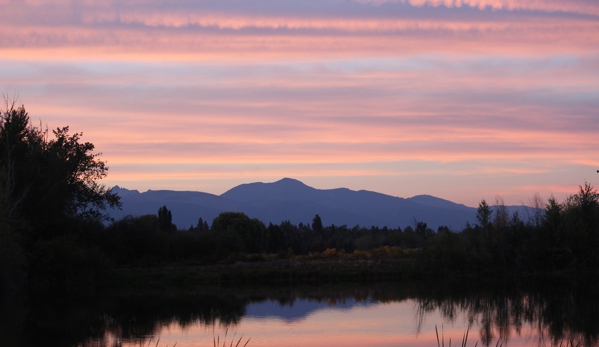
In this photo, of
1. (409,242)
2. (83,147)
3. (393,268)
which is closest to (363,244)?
(409,242)

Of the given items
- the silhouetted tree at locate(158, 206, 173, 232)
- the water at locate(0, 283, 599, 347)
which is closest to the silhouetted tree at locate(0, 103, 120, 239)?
the water at locate(0, 283, 599, 347)

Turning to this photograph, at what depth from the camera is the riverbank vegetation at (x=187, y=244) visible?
120 ft

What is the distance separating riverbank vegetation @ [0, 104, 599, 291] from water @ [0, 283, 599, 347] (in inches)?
214

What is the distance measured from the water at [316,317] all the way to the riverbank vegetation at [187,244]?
5427 millimetres

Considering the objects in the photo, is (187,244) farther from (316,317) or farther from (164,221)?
(316,317)

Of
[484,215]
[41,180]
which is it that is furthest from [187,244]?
[484,215]

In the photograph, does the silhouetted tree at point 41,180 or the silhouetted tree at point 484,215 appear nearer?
the silhouetted tree at point 41,180

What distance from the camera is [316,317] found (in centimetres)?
2375

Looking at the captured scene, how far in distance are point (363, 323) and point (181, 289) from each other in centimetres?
1677

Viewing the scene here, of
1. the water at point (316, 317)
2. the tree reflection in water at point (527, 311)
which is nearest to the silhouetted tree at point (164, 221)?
the water at point (316, 317)

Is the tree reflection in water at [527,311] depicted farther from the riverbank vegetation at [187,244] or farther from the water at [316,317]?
the riverbank vegetation at [187,244]

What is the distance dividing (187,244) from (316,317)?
78.0 ft

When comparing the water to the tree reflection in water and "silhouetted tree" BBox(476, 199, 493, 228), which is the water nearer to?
the tree reflection in water

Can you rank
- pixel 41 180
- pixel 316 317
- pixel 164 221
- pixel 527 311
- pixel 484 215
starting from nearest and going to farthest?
pixel 316 317, pixel 527 311, pixel 41 180, pixel 484 215, pixel 164 221
